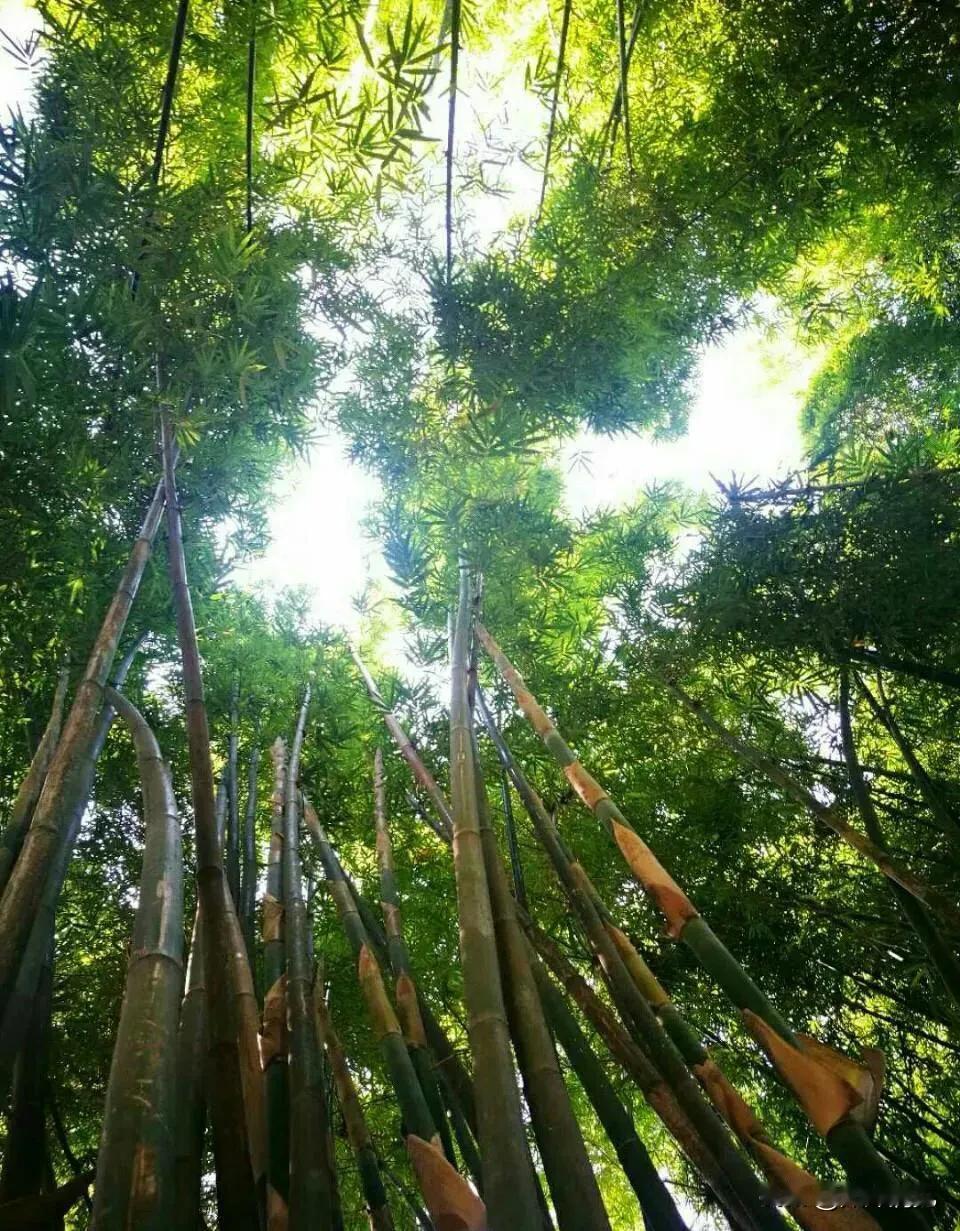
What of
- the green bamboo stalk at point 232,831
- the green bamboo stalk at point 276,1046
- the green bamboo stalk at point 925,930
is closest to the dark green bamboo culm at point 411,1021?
the green bamboo stalk at point 276,1046

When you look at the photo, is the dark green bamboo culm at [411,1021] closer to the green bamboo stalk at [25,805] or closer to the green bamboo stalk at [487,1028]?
the green bamboo stalk at [487,1028]

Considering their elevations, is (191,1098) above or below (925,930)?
below

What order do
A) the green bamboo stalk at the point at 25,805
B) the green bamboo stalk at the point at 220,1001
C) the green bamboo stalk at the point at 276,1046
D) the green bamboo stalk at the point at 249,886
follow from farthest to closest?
1. the green bamboo stalk at the point at 249,886
2. the green bamboo stalk at the point at 25,805
3. the green bamboo stalk at the point at 276,1046
4. the green bamboo stalk at the point at 220,1001

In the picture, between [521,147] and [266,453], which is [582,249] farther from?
[266,453]

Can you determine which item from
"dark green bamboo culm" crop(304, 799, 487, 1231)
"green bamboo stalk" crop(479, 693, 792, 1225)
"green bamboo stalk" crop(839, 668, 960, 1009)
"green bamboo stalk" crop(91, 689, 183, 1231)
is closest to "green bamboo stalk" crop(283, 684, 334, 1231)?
"dark green bamboo culm" crop(304, 799, 487, 1231)

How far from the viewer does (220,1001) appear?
1.00m

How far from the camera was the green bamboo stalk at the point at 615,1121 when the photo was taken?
104 cm

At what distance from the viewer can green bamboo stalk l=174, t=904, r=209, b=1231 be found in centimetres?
93

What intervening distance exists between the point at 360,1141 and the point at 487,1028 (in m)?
0.60

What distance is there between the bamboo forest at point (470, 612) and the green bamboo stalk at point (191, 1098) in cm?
1

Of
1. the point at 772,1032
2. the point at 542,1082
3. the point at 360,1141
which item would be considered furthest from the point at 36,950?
the point at 772,1032

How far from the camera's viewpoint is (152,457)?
2570 millimetres

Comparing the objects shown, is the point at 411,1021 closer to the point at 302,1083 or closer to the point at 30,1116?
the point at 302,1083

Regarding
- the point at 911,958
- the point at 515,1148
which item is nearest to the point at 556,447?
the point at 911,958
